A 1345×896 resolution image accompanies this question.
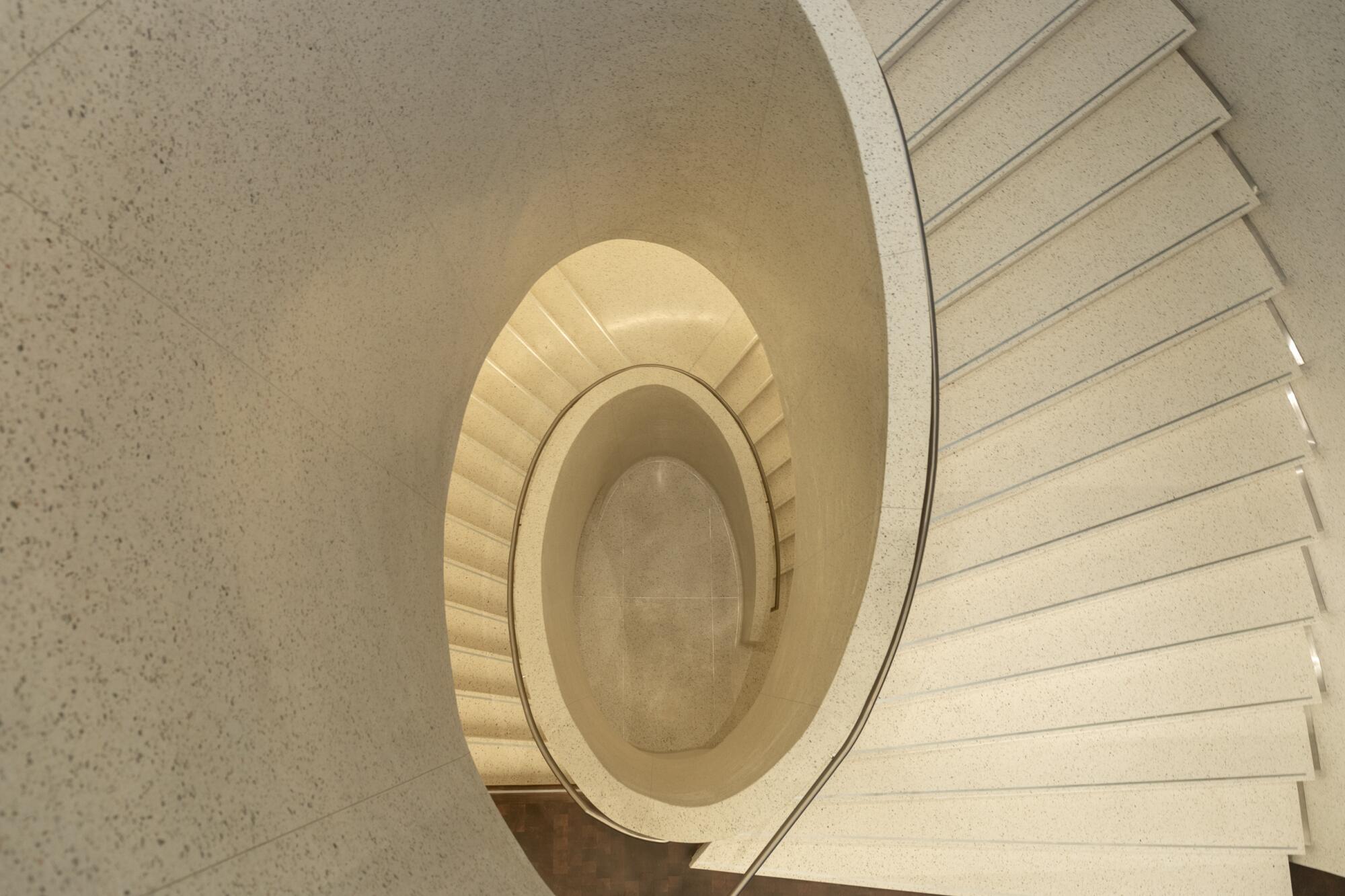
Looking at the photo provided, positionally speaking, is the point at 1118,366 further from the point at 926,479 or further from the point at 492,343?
the point at 492,343

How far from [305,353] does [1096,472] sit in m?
3.71

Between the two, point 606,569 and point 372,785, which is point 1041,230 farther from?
Answer: point 606,569

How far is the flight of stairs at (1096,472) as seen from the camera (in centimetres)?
374

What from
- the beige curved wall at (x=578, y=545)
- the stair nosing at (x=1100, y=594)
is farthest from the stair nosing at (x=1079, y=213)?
the beige curved wall at (x=578, y=545)

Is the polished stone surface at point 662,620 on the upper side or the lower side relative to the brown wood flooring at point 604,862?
upper

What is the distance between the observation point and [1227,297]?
12.4 ft

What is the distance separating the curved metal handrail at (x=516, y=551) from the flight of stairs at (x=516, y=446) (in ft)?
0.37

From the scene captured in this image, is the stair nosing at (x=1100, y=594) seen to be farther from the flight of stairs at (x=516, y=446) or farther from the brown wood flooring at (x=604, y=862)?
the brown wood flooring at (x=604, y=862)

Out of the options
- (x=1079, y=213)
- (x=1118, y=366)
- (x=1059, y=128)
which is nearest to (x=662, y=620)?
(x=1118, y=366)

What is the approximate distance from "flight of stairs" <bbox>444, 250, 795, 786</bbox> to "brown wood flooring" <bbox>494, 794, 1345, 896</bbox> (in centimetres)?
29

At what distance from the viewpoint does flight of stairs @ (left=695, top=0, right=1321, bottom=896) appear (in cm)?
374

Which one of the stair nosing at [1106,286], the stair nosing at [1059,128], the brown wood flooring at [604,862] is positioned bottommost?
the brown wood flooring at [604,862]

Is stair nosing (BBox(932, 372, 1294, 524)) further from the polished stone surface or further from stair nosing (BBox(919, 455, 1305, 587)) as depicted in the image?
the polished stone surface

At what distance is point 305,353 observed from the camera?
235 cm
